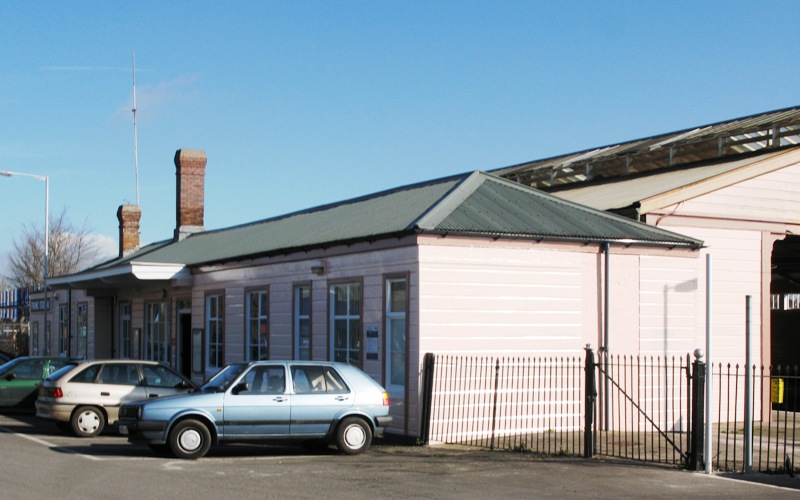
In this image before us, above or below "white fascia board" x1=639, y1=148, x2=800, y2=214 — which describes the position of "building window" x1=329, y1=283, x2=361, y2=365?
below

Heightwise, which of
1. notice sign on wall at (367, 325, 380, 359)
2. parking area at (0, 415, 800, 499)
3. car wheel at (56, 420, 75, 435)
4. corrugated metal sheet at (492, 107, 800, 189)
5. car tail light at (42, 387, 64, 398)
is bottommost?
car wheel at (56, 420, 75, 435)

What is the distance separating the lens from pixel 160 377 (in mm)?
19062

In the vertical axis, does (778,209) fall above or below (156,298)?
above

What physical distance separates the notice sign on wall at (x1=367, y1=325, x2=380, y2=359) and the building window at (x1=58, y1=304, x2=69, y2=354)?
23263mm

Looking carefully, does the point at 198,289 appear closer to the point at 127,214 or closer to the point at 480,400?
the point at 480,400

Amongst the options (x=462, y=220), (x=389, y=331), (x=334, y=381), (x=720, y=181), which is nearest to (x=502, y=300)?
(x=462, y=220)

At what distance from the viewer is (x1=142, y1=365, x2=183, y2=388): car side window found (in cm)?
1895

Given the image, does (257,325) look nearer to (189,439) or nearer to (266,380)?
(266,380)

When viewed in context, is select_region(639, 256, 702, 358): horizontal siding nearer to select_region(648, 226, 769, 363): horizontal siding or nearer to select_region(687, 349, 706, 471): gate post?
select_region(648, 226, 769, 363): horizontal siding

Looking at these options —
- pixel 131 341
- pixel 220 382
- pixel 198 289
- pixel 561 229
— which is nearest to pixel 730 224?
pixel 561 229

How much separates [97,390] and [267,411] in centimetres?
491

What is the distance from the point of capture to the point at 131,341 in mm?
32812

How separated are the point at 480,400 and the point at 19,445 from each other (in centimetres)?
762

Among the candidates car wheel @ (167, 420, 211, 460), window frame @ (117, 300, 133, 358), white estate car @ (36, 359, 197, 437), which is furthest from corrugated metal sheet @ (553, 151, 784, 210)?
window frame @ (117, 300, 133, 358)
